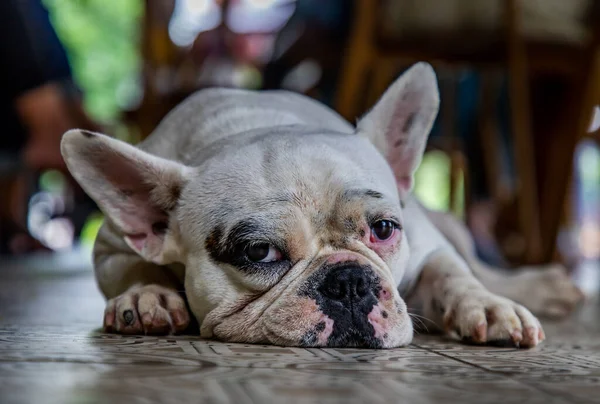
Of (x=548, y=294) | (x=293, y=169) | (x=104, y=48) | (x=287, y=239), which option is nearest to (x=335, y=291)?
(x=287, y=239)

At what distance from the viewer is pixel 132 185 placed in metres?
1.57

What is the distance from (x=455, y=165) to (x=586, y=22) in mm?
1762

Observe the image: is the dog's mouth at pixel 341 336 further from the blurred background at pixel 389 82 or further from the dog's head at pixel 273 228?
the blurred background at pixel 389 82

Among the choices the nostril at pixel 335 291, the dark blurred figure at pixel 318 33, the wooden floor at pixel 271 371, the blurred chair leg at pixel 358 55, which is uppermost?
the dark blurred figure at pixel 318 33

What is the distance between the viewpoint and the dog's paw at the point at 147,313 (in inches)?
56.9

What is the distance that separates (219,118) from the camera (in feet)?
6.07

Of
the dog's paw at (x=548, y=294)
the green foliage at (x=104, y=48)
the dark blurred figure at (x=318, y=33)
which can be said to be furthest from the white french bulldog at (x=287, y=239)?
the green foliage at (x=104, y=48)

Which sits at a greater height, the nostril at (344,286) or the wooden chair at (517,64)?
the wooden chair at (517,64)

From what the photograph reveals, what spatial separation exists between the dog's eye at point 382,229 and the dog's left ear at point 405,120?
260mm

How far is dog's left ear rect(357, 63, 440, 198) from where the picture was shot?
1.71 m

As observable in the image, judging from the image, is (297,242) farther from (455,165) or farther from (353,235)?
(455,165)

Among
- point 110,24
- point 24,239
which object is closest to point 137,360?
point 24,239

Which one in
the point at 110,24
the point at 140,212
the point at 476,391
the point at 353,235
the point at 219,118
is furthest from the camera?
the point at 110,24

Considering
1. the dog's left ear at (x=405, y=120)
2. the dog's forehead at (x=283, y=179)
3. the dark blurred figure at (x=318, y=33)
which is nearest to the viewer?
the dog's forehead at (x=283, y=179)
